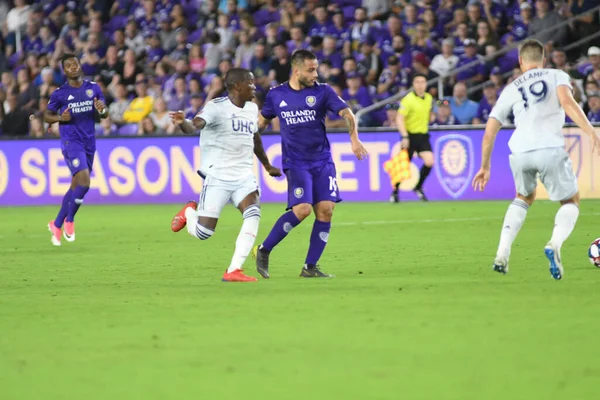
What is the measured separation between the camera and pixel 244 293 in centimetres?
909

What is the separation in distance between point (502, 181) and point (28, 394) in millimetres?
17028

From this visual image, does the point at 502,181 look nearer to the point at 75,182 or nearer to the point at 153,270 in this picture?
the point at 75,182

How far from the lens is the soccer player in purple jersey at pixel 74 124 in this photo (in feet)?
48.1

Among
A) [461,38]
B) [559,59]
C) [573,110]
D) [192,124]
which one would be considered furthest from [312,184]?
[461,38]

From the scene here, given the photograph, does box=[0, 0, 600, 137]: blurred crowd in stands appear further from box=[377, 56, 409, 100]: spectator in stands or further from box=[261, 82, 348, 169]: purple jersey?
box=[261, 82, 348, 169]: purple jersey

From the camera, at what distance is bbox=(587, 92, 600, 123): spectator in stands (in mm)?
21016

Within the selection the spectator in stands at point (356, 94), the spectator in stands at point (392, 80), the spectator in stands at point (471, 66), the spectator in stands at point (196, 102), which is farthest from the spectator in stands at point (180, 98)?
the spectator in stands at point (471, 66)

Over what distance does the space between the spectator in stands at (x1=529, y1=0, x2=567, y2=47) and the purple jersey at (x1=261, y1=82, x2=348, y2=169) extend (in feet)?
43.0

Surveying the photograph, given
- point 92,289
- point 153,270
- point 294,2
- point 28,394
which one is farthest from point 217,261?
point 294,2

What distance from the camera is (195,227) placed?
413 inches

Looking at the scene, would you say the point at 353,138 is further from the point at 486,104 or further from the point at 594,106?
the point at 486,104

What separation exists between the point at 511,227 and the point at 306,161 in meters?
1.87

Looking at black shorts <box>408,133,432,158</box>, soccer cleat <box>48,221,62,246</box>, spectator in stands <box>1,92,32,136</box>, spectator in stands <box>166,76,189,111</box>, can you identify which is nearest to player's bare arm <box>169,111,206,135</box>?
soccer cleat <box>48,221,62,246</box>

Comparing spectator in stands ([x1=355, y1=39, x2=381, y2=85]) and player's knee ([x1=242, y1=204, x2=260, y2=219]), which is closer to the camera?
player's knee ([x1=242, y1=204, x2=260, y2=219])
